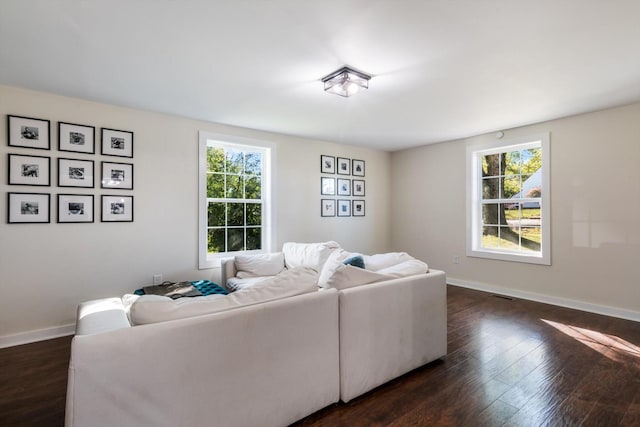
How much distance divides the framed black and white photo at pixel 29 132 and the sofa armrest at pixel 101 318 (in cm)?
203

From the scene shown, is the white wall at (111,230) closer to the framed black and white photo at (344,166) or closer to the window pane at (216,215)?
the window pane at (216,215)

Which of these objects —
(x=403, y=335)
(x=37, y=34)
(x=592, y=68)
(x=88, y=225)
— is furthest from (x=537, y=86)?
(x=88, y=225)

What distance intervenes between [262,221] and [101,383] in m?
3.35

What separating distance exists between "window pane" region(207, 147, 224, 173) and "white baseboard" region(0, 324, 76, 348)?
2264 millimetres

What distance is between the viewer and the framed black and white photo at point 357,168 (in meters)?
5.45

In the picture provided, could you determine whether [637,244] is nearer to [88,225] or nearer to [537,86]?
[537,86]

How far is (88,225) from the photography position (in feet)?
10.5

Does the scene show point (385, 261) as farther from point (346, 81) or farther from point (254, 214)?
point (254, 214)

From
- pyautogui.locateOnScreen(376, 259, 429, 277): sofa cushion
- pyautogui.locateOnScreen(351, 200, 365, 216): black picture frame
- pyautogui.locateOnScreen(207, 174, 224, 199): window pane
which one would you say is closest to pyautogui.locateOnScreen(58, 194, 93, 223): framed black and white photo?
pyautogui.locateOnScreen(207, 174, 224, 199): window pane

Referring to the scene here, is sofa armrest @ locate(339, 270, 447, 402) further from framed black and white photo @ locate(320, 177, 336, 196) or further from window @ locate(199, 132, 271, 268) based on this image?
framed black and white photo @ locate(320, 177, 336, 196)

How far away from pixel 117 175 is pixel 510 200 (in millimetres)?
5044

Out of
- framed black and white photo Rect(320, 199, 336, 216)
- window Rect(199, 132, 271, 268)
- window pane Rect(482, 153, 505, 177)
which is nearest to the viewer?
window Rect(199, 132, 271, 268)

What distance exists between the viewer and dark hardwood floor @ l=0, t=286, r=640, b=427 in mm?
1800

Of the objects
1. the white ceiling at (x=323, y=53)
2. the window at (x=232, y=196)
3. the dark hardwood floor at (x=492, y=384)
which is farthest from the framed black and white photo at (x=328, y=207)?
the dark hardwood floor at (x=492, y=384)
